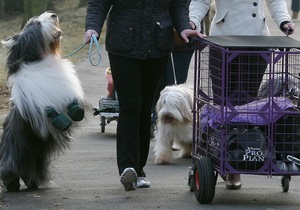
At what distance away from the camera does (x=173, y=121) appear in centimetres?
962

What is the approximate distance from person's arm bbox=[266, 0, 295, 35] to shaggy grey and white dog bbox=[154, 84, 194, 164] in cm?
201

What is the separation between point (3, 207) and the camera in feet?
23.2

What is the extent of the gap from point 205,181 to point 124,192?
90 centimetres

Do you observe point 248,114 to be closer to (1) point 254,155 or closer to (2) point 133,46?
(1) point 254,155

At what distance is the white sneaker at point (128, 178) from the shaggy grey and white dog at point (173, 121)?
2149 mm

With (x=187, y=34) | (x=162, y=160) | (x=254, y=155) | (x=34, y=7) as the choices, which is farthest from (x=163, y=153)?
(x=34, y=7)

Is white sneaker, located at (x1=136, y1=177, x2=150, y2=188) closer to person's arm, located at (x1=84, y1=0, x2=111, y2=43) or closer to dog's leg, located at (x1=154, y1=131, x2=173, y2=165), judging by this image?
person's arm, located at (x1=84, y1=0, x2=111, y2=43)

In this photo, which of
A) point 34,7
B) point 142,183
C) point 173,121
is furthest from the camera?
point 34,7

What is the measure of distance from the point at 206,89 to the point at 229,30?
1.79 feet

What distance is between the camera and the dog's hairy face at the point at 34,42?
7598mm

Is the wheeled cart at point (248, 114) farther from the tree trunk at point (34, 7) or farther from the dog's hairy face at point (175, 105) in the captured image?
the tree trunk at point (34, 7)

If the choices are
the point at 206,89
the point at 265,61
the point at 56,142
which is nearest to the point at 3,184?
the point at 56,142

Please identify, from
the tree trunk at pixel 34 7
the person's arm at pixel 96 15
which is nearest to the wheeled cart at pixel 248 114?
the person's arm at pixel 96 15

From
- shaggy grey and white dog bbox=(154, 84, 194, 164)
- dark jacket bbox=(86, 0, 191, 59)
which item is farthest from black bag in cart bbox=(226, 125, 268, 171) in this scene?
shaggy grey and white dog bbox=(154, 84, 194, 164)
